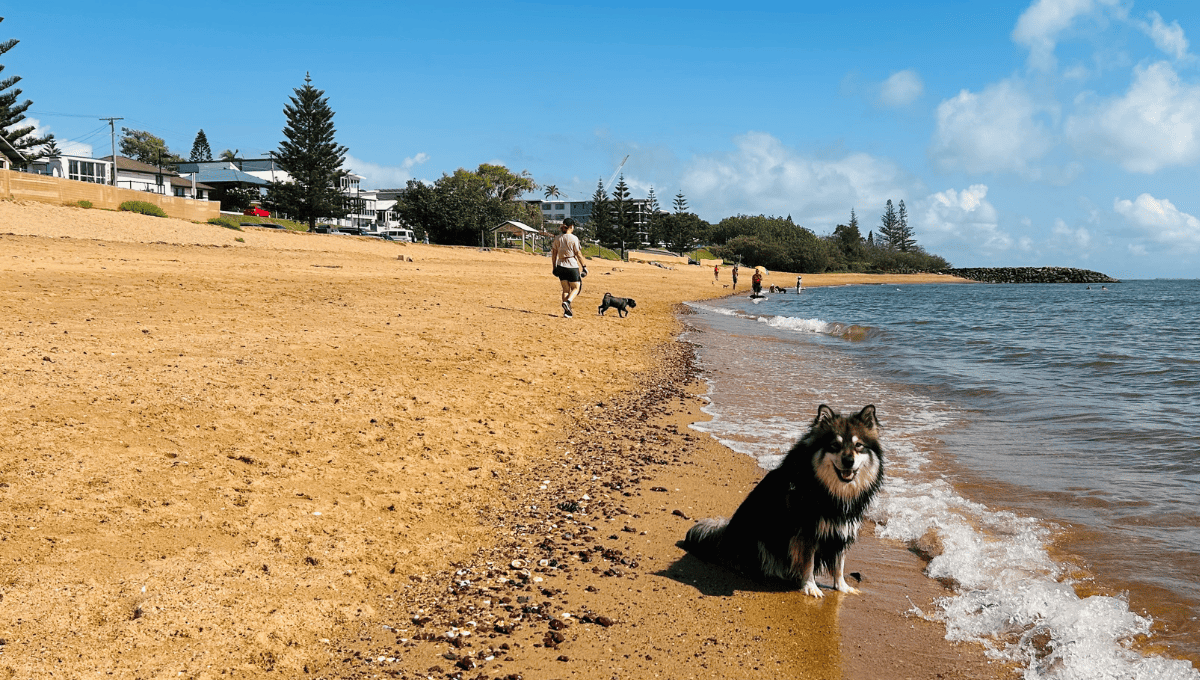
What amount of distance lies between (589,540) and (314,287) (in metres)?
13.9

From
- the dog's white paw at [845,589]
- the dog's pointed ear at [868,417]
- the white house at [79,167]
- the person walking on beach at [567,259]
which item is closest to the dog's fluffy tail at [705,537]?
the dog's white paw at [845,589]

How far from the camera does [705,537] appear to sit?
16.4 ft

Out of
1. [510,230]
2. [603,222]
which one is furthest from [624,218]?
[510,230]

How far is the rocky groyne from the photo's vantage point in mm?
153125

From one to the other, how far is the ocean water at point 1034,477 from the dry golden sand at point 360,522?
1.48ft

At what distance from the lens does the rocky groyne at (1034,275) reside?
15312 cm

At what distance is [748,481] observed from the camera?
674 centimetres

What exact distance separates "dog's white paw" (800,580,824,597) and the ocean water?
692mm

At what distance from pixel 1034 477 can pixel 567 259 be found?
11.2m

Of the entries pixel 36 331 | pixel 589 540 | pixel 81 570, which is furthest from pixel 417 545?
pixel 36 331

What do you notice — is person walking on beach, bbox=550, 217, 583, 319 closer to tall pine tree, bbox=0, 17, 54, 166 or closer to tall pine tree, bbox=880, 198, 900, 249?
tall pine tree, bbox=0, 17, 54, 166

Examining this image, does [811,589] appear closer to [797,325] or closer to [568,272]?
[568,272]

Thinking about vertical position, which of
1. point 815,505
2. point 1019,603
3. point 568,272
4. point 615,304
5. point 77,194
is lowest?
point 1019,603

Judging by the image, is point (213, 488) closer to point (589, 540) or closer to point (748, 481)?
point (589, 540)
